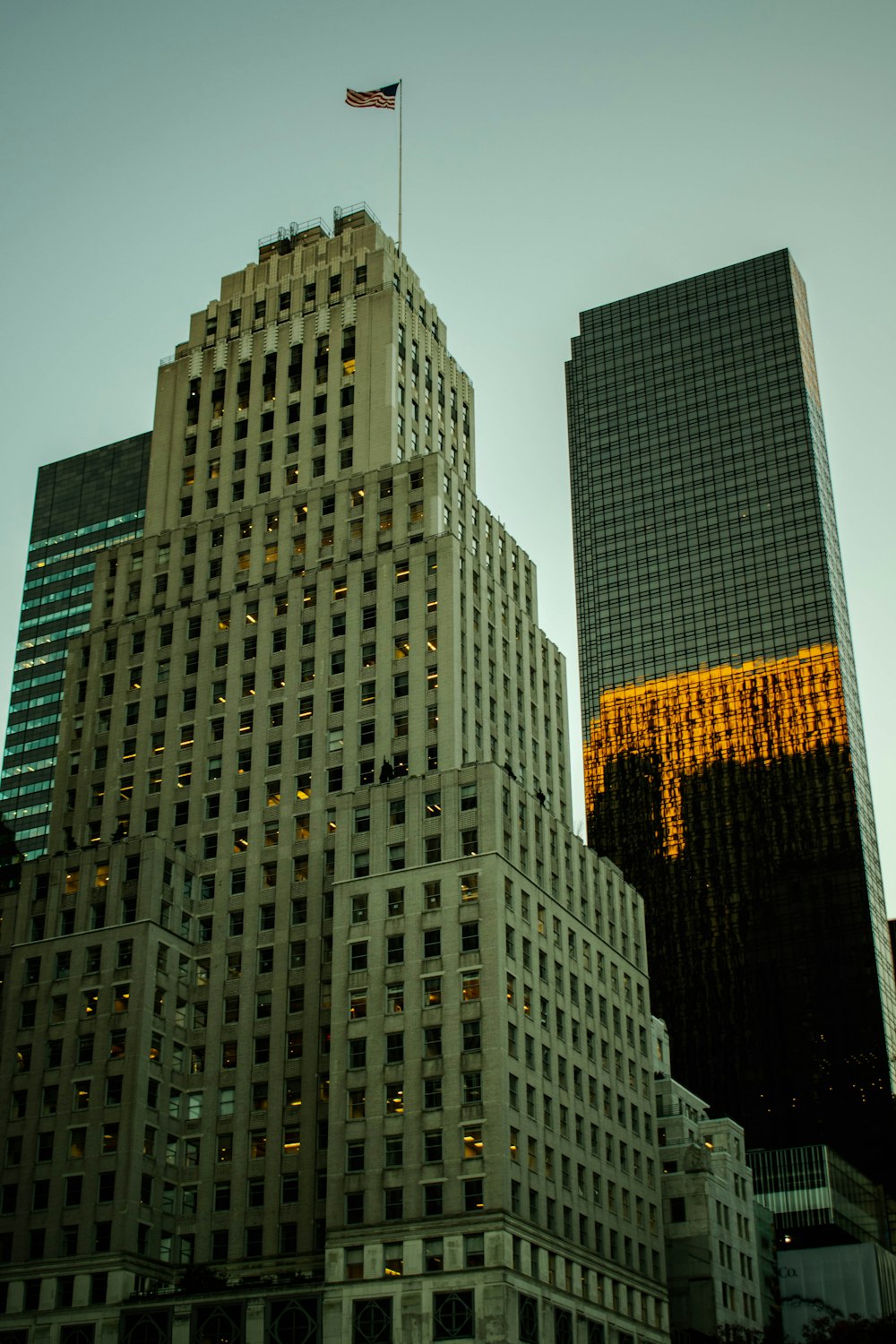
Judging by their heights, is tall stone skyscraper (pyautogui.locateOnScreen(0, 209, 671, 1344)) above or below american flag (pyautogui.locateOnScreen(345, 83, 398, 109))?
below

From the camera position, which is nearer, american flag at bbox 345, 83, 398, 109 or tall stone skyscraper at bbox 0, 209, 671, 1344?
tall stone skyscraper at bbox 0, 209, 671, 1344

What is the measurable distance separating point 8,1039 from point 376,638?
45285 millimetres

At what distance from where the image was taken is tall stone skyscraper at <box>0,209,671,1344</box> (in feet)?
374

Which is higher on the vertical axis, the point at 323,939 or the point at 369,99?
the point at 369,99

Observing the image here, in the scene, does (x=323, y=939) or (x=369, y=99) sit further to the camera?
(x=369, y=99)

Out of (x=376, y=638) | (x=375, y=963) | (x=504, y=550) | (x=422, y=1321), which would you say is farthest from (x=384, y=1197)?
(x=504, y=550)

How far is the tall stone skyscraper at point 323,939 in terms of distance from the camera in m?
114

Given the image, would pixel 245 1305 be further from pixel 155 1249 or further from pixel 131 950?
pixel 131 950

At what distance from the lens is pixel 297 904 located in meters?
135

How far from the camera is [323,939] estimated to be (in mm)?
132125

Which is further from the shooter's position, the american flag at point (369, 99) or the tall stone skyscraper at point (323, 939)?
the american flag at point (369, 99)

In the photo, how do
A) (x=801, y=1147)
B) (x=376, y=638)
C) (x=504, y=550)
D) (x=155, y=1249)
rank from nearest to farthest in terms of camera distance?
(x=155, y=1249), (x=376, y=638), (x=504, y=550), (x=801, y=1147)

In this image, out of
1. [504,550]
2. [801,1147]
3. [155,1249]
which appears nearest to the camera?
[155,1249]

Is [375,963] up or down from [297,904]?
down
